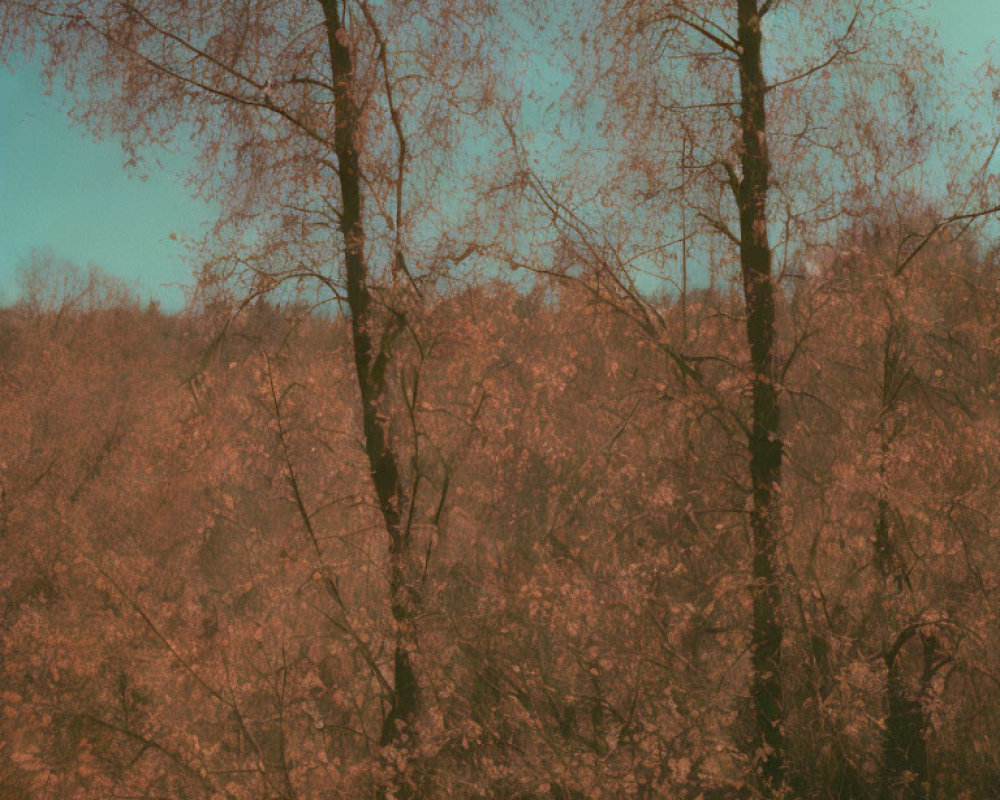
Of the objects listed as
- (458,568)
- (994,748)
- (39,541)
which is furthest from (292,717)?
(39,541)

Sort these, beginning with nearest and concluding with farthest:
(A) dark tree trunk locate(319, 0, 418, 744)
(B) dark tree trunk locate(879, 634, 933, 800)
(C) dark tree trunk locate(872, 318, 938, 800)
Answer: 1. (A) dark tree trunk locate(319, 0, 418, 744)
2. (C) dark tree trunk locate(872, 318, 938, 800)
3. (B) dark tree trunk locate(879, 634, 933, 800)

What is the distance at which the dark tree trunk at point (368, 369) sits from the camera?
6047mm

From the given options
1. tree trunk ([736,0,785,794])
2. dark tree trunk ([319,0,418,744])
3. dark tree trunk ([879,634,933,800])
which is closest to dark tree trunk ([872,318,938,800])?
dark tree trunk ([879,634,933,800])

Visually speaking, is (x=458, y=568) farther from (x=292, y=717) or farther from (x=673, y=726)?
(x=673, y=726)

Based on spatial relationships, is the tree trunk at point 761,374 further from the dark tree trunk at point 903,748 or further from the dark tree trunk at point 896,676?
the dark tree trunk at point 903,748

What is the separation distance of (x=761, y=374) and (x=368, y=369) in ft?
9.19

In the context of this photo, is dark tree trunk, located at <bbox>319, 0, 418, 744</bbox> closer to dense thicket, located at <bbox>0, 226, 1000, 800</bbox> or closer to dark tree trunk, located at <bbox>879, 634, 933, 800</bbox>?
dense thicket, located at <bbox>0, 226, 1000, 800</bbox>

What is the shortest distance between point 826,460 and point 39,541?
1234 cm

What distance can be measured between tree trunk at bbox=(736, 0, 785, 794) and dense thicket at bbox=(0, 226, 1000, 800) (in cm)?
15

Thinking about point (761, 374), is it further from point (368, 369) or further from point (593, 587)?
point (368, 369)

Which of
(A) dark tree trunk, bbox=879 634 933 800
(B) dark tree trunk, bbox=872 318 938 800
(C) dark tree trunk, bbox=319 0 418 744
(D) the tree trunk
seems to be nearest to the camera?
(C) dark tree trunk, bbox=319 0 418 744

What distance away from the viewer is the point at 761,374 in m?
6.17

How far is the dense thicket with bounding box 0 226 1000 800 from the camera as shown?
6363mm

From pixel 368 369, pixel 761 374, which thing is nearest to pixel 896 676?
pixel 761 374
